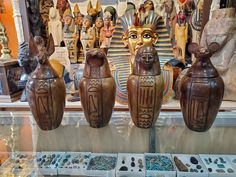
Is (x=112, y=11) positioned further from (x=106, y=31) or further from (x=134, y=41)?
(x=134, y=41)

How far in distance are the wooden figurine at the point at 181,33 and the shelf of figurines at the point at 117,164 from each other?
0.59 m

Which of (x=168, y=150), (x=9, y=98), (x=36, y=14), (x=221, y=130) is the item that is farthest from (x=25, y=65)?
(x=221, y=130)

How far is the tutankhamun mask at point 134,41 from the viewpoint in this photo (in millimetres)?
536

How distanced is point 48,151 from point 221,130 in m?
0.48

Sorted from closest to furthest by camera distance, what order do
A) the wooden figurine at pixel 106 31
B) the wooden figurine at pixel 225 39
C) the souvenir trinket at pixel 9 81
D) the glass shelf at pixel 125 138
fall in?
the glass shelf at pixel 125 138
the wooden figurine at pixel 225 39
the souvenir trinket at pixel 9 81
the wooden figurine at pixel 106 31

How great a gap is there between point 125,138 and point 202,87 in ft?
0.83

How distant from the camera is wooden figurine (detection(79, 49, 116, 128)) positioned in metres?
0.37

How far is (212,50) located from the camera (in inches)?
13.4

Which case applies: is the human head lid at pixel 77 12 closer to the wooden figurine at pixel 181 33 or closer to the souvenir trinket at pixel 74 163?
the wooden figurine at pixel 181 33

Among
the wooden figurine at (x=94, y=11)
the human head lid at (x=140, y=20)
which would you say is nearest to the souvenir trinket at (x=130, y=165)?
the human head lid at (x=140, y=20)

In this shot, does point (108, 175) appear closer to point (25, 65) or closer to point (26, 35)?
point (25, 65)

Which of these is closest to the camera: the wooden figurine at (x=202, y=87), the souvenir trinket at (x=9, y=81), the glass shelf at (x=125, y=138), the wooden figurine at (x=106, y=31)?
the wooden figurine at (x=202, y=87)

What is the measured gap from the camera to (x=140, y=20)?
21.0 inches

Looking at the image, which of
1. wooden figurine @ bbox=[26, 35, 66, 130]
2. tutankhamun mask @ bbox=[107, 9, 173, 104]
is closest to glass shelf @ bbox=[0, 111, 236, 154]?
wooden figurine @ bbox=[26, 35, 66, 130]
